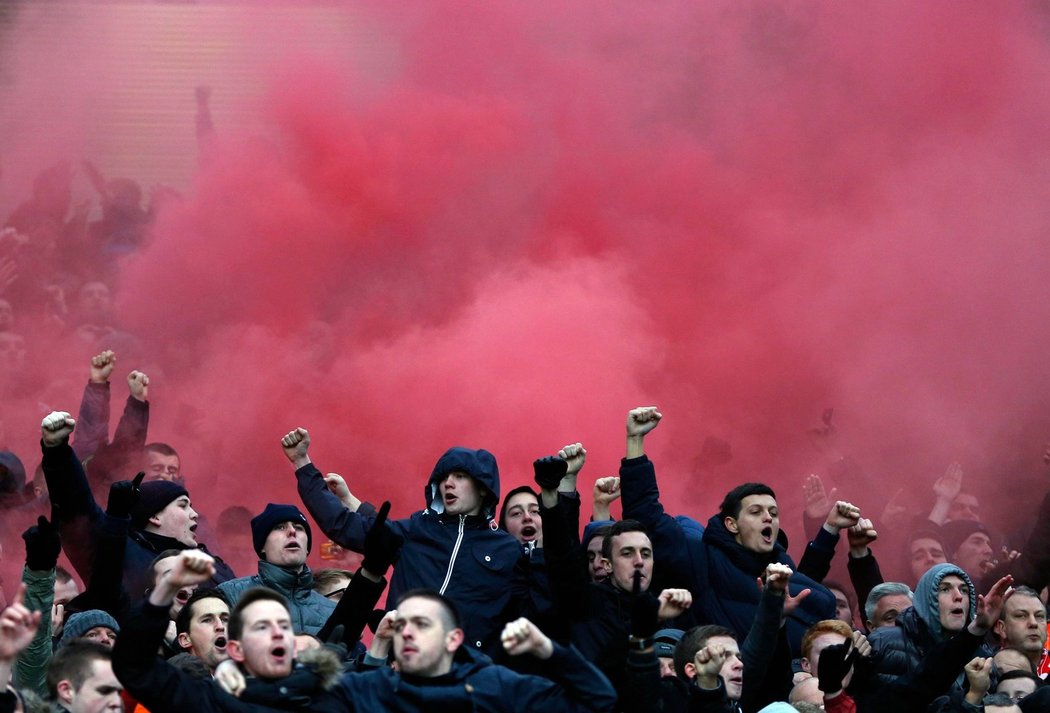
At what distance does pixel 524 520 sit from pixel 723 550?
873mm

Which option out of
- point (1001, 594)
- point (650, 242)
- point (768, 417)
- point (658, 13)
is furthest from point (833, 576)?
point (658, 13)

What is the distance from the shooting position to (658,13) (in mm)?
12703


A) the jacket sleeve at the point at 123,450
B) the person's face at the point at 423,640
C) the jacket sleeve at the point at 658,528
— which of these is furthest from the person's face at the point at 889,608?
the jacket sleeve at the point at 123,450

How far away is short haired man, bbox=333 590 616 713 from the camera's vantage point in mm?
5285

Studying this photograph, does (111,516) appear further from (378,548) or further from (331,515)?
(331,515)

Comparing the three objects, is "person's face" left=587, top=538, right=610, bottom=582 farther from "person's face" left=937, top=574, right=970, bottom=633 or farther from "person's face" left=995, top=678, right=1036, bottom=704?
"person's face" left=995, top=678, right=1036, bottom=704

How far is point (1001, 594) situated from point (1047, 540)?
2.32 metres

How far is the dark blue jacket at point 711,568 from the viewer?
706 cm

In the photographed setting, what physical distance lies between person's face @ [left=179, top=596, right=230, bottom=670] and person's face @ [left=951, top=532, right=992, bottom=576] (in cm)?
439

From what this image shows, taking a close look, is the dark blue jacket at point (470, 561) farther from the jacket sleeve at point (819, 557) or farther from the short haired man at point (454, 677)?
the jacket sleeve at point (819, 557)

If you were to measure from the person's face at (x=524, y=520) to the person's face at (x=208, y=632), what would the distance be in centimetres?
150

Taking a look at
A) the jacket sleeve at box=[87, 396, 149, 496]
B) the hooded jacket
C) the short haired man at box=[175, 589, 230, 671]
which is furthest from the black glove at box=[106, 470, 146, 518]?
the hooded jacket

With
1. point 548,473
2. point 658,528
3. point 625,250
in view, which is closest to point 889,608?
point 658,528

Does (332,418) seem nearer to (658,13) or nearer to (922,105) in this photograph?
(658,13)
